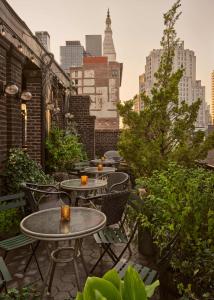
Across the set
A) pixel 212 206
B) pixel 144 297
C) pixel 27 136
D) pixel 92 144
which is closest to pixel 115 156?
pixel 92 144


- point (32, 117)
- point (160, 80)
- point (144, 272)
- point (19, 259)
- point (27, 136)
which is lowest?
point (19, 259)

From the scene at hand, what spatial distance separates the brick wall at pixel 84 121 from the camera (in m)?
14.5

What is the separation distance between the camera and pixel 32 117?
30.9ft

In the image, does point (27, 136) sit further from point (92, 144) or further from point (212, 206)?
point (212, 206)

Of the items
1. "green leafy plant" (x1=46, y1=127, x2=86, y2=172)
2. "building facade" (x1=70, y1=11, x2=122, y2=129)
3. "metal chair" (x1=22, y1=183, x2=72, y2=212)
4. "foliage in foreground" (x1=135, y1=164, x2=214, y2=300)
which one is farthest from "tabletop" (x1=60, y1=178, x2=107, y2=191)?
"building facade" (x1=70, y1=11, x2=122, y2=129)

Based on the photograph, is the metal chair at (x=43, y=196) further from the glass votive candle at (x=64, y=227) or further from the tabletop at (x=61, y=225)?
the glass votive candle at (x=64, y=227)

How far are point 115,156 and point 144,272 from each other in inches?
415

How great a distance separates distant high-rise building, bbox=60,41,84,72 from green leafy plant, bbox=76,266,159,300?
6985 inches

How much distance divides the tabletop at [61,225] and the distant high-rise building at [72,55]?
175007 mm

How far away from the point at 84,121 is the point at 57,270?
11.1 meters

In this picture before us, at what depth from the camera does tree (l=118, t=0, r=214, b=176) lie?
5789mm

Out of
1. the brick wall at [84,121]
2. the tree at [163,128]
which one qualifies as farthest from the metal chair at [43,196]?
the brick wall at [84,121]

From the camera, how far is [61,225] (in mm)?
3271

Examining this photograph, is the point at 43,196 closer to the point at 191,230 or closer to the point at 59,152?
the point at 191,230
